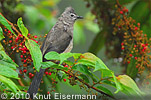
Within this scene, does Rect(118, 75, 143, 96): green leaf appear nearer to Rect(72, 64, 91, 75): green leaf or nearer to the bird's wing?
Rect(72, 64, 91, 75): green leaf

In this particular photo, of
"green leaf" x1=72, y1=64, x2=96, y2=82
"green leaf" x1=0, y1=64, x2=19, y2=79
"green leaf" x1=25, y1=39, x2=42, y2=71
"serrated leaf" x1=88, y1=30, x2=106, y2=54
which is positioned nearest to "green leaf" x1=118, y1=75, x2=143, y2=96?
"green leaf" x1=72, y1=64, x2=96, y2=82

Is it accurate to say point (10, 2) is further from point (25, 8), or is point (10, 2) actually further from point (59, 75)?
point (59, 75)

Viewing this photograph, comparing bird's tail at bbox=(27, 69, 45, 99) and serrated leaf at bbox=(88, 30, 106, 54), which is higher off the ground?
serrated leaf at bbox=(88, 30, 106, 54)

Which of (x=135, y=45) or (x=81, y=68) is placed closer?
(x=81, y=68)

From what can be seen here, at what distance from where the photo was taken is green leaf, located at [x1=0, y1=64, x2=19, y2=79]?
129 cm

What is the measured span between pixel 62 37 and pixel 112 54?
100 cm

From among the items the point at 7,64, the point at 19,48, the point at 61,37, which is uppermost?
the point at 61,37

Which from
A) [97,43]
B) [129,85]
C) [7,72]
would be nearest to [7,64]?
[7,72]

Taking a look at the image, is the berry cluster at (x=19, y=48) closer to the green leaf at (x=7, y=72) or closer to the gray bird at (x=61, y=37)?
the gray bird at (x=61, y=37)

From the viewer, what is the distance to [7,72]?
51.8 inches

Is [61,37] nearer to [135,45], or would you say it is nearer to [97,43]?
[135,45]

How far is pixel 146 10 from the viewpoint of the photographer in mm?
2645

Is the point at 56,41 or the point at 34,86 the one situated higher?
the point at 56,41

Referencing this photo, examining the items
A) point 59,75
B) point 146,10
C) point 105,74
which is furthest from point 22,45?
point 146,10
